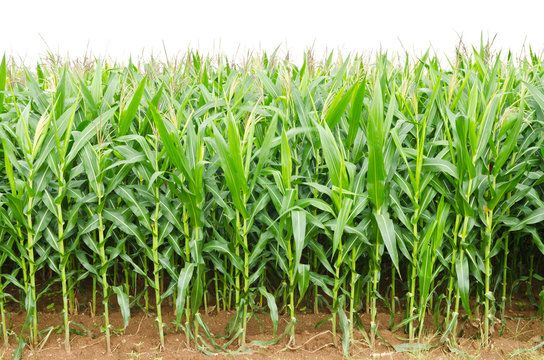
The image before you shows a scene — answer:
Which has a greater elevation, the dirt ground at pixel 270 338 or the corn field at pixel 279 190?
the corn field at pixel 279 190

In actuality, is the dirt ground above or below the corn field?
below

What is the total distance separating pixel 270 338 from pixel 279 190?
1.04 meters

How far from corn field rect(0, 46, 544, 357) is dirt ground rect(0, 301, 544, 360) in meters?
0.07

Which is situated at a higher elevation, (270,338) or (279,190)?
(279,190)

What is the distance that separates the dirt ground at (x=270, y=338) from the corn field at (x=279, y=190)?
72 millimetres

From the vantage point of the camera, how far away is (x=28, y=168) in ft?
11.0

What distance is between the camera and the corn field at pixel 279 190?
326 centimetres

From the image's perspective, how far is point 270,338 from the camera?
365 centimetres

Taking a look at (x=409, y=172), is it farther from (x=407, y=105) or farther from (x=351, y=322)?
(x=351, y=322)

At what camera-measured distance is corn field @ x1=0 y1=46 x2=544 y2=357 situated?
3.26 metres

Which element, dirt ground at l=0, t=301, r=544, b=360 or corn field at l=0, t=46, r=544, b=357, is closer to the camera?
corn field at l=0, t=46, r=544, b=357

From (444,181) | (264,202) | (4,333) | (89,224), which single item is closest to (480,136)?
(444,181)

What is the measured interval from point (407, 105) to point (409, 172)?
0.53 meters

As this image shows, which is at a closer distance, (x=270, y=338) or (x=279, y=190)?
(x=279, y=190)
